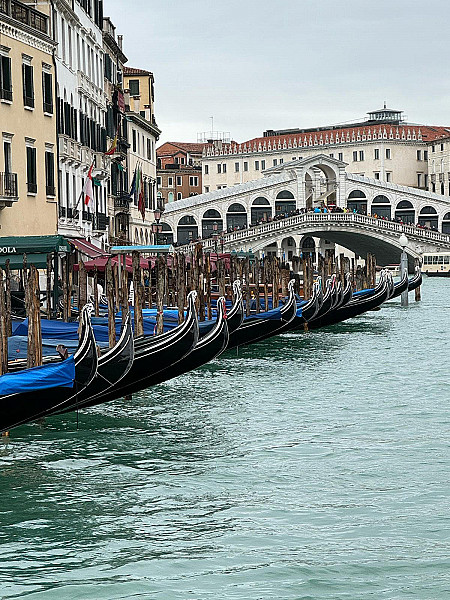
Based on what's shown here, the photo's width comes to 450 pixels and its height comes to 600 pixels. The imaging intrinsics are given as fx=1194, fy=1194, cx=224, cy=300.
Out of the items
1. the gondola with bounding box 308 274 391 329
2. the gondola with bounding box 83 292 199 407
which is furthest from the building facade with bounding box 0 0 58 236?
the gondola with bounding box 83 292 199 407

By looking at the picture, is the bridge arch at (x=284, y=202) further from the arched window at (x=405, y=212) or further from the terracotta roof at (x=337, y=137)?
the terracotta roof at (x=337, y=137)

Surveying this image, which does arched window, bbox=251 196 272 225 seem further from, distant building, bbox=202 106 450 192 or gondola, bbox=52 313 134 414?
gondola, bbox=52 313 134 414

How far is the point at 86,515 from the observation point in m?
7.00

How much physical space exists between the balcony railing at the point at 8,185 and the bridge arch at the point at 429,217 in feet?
128

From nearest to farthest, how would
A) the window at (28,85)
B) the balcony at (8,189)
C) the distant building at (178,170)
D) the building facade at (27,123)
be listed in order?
the balcony at (8,189) < the building facade at (27,123) < the window at (28,85) < the distant building at (178,170)

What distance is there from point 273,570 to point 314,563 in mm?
232

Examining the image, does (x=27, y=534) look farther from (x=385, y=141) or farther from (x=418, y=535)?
(x=385, y=141)

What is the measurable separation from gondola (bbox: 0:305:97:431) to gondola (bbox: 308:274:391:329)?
1131 centimetres

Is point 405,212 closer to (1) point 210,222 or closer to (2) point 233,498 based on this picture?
(1) point 210,222

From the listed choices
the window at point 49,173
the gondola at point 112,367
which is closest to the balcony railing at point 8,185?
the window at point 49,173

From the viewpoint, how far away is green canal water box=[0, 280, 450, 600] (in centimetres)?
590

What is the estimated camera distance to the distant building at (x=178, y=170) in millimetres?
63959

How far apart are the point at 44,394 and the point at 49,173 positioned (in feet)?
37.8

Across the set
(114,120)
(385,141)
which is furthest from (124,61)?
(385,141)
